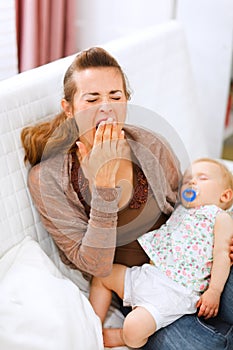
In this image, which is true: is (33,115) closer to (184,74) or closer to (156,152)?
(156,152)

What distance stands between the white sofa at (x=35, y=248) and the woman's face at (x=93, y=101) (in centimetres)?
12

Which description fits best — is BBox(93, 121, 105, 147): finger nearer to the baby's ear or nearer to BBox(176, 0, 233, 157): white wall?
the baby's ear

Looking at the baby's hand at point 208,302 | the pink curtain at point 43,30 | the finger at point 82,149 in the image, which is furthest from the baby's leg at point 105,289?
the pink curtain at point 43,30

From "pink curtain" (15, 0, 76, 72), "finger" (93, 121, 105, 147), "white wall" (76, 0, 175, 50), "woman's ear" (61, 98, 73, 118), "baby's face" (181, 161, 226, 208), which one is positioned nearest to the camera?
"finger" (93, 121, 105, 147)

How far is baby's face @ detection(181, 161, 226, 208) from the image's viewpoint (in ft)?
5.24

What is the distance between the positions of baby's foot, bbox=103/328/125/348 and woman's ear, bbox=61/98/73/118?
535 mm

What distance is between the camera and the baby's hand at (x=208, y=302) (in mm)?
1449

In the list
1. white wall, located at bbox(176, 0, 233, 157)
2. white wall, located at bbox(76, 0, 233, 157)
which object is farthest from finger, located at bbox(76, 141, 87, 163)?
white wall, located at bbox(176, 0, 233, 157)

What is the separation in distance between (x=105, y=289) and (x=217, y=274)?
284mm

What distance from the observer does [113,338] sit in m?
1.46

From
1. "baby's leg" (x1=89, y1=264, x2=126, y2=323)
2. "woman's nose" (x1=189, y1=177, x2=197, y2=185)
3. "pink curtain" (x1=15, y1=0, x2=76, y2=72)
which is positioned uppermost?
"pink curtain" (x1=15, y1=0, x2=76, y2=72)

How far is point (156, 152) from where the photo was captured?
159cm

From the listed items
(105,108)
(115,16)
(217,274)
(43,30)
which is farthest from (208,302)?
(115,16)

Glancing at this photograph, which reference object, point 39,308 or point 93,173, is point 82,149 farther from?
point 39,308
